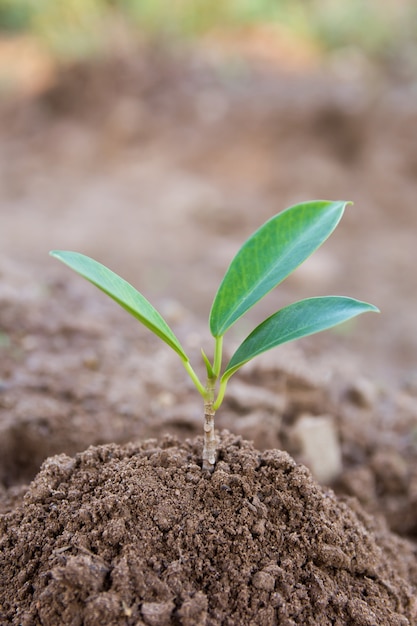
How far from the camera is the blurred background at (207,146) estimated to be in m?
3.05

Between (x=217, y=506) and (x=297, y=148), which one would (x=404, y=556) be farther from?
(x=297, y=148)

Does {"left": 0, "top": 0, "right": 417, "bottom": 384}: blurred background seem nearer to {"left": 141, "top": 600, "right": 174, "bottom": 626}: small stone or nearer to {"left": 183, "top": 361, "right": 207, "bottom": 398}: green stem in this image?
{"left": 183, "top": 361, "right": 207, "bottom": 398}: green stem

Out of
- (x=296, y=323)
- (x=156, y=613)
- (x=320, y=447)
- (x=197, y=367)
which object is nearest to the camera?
(x=156, y=613)

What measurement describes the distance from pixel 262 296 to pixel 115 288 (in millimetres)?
215

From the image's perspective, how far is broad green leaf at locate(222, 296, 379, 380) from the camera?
817 mm

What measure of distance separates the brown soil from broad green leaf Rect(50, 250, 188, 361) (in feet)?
0.78

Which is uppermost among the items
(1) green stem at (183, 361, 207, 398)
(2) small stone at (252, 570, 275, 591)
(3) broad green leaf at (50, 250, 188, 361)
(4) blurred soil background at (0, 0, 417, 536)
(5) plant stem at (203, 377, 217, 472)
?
(4) blurred soil background at (0, 0, 417, 536)

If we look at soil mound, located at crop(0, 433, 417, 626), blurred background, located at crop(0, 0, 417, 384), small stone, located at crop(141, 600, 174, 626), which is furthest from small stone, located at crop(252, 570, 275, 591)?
blurred background, located at crop(0, 0, 417, 384)

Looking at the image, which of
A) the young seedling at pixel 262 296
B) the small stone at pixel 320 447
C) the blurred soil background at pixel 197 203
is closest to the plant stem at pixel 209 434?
the young seedling at pixel 262 296

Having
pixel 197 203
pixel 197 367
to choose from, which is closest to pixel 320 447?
pixel 197 367

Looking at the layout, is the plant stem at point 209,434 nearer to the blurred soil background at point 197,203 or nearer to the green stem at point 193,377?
the green stem at point 193,377

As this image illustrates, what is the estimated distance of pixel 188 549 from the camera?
82cm

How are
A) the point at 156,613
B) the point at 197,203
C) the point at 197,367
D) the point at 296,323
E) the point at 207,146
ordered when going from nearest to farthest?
the point at 156,613 → the point at 296,323 → the point at 197,367 → the point at 197,203 → the point at 207,146

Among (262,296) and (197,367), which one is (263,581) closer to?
(262,296)
